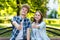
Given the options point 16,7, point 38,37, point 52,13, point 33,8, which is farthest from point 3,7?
point 52,13

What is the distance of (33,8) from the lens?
1061cm

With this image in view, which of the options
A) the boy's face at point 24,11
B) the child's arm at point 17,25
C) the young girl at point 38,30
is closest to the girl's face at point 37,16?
the young girl at point 38,30

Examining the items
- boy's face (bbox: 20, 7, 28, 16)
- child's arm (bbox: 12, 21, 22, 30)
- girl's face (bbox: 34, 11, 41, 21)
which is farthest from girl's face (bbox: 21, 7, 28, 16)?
girl's face (bbox: 34, 11, 41, 21)

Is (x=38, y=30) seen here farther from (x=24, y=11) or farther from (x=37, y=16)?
(x=24, y=11)

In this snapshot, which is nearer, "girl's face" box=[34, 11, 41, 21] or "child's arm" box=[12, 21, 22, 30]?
"child's arm" box=[12, 21, 22, 30]

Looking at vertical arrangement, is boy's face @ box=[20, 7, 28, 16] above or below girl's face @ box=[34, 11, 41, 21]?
above

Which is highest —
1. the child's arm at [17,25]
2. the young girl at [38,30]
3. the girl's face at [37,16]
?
the girl's face at [37,16]

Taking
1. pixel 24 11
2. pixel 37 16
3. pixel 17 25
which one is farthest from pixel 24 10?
pixel 37 16

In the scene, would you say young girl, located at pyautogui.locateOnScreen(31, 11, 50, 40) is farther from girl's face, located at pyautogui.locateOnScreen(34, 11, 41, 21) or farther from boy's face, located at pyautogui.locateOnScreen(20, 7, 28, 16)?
boy's face, located at pyautogui.locateOnScreen(20, 7, 28, 16)

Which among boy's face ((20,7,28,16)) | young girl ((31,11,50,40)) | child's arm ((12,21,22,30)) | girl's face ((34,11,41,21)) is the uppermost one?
boy's face ((20,7,28,16))

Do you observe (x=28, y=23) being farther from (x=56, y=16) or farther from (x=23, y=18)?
(x=56, y=16)

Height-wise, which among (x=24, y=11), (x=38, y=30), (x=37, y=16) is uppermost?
(x=24, y=11)

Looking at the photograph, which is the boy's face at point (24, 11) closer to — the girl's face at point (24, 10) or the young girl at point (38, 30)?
the girl's face at point (24, 10)

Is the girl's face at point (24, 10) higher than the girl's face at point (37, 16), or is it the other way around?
the girl's face at point (24, 10)
